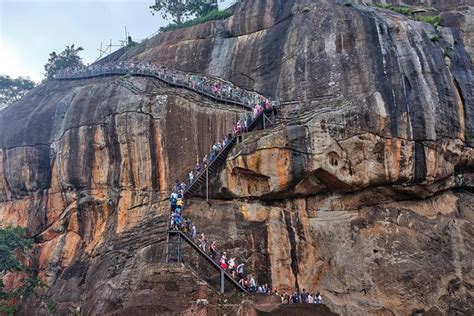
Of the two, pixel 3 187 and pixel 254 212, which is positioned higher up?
pixel 3 187

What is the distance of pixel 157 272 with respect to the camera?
20406mm

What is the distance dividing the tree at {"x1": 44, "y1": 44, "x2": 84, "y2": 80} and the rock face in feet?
57.1

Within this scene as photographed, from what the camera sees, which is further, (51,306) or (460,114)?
(460,114)

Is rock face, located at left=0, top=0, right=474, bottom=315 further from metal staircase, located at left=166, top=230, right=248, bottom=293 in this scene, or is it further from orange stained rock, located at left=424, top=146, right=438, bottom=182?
metal staircase, located at left=166, top=230, right=248, bottom=293

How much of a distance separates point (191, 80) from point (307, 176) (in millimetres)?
9437

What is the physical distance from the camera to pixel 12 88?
50625mm

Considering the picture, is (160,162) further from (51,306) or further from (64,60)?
(64,60)

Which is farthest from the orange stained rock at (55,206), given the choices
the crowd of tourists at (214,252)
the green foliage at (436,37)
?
the green foliage at (436,37)

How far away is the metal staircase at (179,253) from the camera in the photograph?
21.4 metres

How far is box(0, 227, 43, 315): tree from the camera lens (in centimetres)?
2605

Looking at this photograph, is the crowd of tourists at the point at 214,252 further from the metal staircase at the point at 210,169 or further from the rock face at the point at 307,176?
the metal staircase at the point at 210,169

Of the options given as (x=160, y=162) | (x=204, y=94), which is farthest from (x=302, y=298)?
(x=204, y=94)

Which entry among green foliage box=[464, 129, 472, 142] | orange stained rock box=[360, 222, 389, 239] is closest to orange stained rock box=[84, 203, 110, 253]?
orange stained rock box=[360, 222, 389, 239]

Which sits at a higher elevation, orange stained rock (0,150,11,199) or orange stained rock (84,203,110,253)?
orange stained rock (0,150,11,199)
